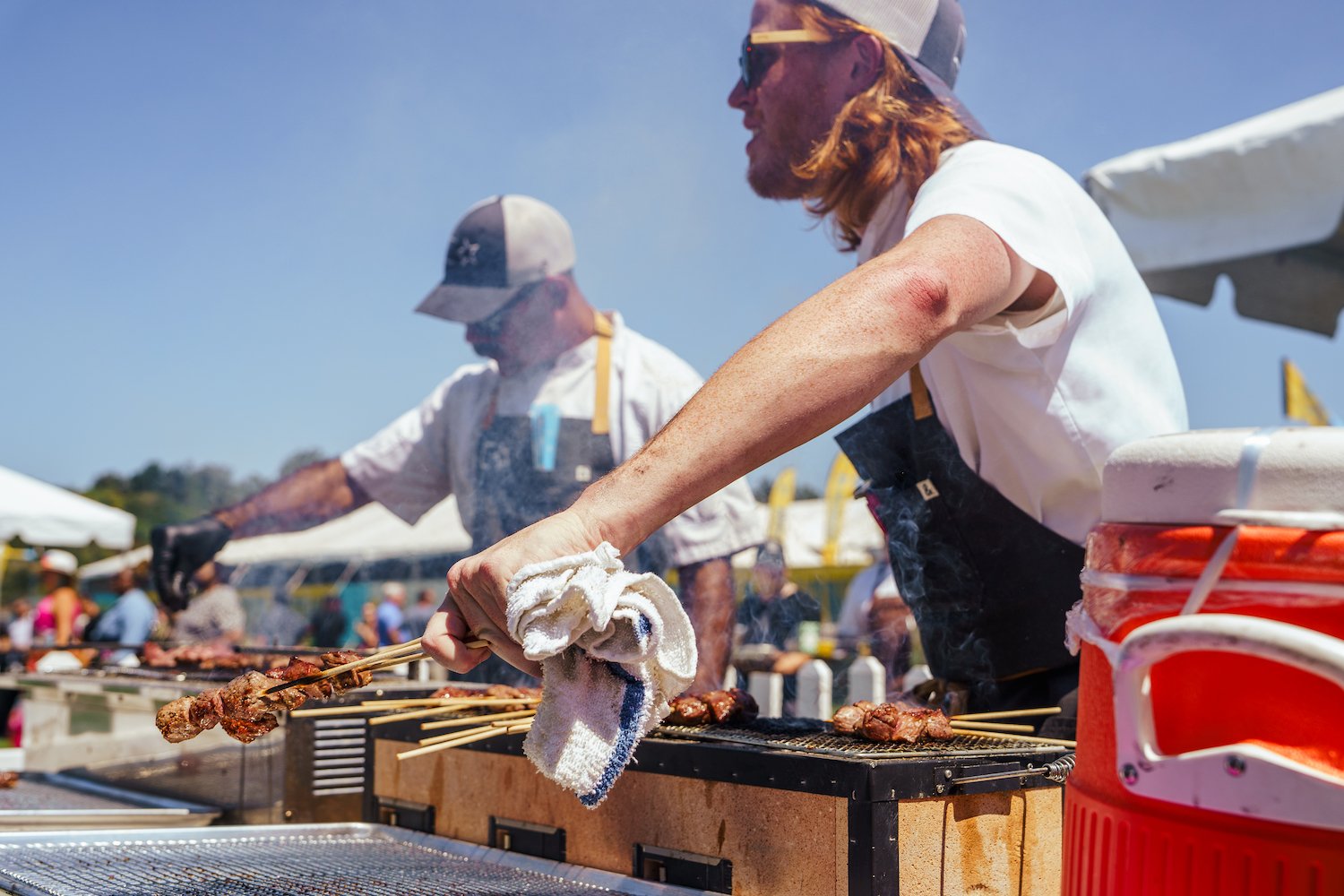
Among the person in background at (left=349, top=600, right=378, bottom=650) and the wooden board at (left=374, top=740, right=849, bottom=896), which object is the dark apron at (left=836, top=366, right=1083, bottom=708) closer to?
the wooden board at (left=374, top=740, right=849, bottom=896)

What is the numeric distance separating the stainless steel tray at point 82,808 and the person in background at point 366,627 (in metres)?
4.94

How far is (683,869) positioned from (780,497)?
7.35 meters

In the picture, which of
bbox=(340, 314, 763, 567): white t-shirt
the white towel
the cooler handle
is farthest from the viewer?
bbox=(340, 314, 763, 567): white t-shirt

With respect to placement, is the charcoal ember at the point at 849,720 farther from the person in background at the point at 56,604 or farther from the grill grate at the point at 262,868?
the person in background at the point at 56,604

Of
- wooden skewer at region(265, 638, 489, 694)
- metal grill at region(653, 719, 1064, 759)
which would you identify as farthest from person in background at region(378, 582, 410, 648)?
wooden skewer at region(265, 638, 489, 694)

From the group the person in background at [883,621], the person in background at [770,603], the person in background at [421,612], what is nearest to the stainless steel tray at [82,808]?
the person in background at [883,621]

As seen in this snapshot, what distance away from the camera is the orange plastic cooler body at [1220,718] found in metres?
0.92

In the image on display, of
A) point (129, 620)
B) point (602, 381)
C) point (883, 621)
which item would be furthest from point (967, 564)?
point (129, 620)

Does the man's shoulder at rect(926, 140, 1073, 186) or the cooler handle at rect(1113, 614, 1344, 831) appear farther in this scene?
the man's shoulder at rect(926, 140, 1073, 186)

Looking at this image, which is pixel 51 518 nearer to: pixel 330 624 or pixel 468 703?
pixel 330 624

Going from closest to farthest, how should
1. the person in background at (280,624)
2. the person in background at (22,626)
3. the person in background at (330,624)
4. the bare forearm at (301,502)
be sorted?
the bare forearm at (301,502) → the person in background at (280,624) → the person in background at (330,624) → the person in background at (22,626)

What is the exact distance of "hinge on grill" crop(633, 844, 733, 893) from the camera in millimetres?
1803

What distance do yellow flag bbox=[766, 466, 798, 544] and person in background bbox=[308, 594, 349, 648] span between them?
349 centimetres

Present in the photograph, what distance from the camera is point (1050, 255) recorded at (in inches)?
70.9
